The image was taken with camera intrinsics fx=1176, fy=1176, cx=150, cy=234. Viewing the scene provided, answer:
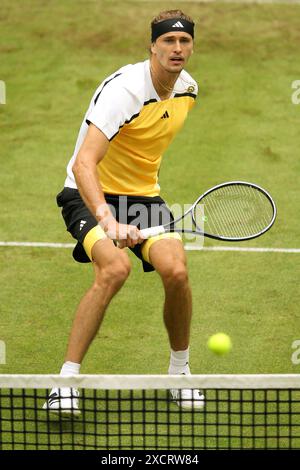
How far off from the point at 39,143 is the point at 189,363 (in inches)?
208

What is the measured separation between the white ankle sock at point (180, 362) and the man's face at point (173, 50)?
5.62ft

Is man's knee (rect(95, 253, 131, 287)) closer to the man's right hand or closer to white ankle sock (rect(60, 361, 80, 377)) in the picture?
the man's right hand

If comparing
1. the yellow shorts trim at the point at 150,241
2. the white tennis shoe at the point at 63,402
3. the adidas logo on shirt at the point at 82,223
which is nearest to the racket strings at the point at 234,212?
the yellow shorts trim at the point at 150,241

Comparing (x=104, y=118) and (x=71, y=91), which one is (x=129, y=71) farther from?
(x=71, y=91)

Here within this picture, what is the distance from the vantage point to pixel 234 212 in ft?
24.3

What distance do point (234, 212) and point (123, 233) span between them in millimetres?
1177

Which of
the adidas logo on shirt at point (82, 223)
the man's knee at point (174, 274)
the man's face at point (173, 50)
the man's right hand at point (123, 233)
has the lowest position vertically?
the man's knee at point (174, 274)

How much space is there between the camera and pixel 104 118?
22.6ft

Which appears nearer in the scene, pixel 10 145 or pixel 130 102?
pixel 130 102

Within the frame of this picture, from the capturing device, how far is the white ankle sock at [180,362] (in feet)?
23.6

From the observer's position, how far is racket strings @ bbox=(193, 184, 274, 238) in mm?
7301

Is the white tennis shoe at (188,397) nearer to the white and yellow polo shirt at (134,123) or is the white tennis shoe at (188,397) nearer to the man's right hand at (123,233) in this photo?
the man's right hand at (123,233)
